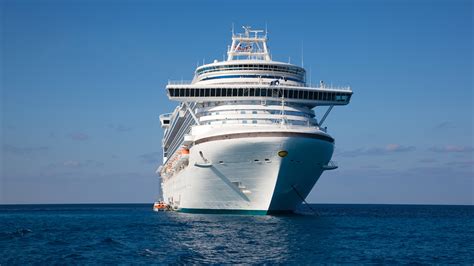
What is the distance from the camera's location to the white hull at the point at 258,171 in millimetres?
52281

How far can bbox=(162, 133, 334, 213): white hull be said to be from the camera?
52.3 metres

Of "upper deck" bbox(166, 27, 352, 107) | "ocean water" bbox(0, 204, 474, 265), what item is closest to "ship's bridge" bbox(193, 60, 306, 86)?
"upper deck" bbox(166, 27, 352, 107)

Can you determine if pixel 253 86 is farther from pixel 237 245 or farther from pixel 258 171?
pixel 237 245

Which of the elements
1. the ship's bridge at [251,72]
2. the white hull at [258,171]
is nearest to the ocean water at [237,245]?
the white hull at [258,171]

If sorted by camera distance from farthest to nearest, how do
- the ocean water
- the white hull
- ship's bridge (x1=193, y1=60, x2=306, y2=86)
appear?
ship's bridge (x1=193, y1=60, x2=306, y2=86) → the white hull → the ocean water

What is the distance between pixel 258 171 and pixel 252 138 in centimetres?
306

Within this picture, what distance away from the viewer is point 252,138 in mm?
51906

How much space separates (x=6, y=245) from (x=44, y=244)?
7.89 ft

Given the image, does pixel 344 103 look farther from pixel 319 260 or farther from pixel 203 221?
pixel 319 260

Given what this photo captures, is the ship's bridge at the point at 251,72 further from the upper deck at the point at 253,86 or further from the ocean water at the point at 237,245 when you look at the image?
the ocean water at the point at 237,245

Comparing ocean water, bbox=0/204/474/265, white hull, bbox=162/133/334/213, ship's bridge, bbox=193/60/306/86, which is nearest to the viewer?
ocean water, bbox=0/204/474/265

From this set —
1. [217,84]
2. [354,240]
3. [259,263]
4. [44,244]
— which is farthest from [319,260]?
[217,84]

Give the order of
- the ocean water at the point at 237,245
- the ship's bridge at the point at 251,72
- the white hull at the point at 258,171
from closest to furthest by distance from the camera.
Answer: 1. the ocean water at the point at 237,245
2. the white hull at the point at 258,171
3. the ship's bridge at the point at 251,72

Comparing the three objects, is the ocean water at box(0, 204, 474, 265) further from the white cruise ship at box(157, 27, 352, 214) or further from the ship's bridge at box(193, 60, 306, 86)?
the ship's bridge at box(193, 60, 306, 86)
